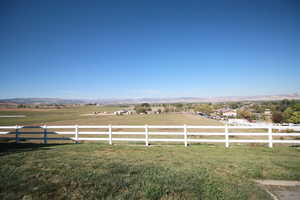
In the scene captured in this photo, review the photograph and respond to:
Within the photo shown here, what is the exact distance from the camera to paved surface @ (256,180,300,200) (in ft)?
11.5

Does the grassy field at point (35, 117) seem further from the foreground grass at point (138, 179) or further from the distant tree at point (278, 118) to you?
the distant tree at point (278, 118)

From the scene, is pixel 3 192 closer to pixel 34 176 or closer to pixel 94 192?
pixel 34 176

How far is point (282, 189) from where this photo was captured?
12.6 ft

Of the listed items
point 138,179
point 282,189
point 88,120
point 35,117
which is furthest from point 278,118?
point 35,117

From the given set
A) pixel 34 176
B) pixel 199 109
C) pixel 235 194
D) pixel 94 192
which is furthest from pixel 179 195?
pixel 199 109

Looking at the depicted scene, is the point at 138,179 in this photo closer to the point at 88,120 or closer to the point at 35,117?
the point at 88,120

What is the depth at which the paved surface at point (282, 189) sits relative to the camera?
3.49 metres

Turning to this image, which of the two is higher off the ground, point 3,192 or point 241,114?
point 3,192

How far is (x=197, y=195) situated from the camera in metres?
3.24

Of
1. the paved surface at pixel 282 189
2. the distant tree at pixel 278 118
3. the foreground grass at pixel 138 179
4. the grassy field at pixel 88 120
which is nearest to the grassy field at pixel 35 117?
the grassy field at pixel 88 120

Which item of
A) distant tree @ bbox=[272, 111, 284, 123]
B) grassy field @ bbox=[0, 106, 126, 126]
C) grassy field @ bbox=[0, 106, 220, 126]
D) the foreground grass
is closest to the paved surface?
the foreground grass

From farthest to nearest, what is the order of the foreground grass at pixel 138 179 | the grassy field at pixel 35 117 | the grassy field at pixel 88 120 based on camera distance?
the grassy field at pixel 88 120
the grassy field at pixel 35 117
the foreground grass at pixel 138 179

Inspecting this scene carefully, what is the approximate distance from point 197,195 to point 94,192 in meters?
2.14

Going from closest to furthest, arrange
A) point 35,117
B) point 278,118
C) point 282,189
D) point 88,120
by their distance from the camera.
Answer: point 282,189 → point 88,120 → point 278,118 → point 35,117
